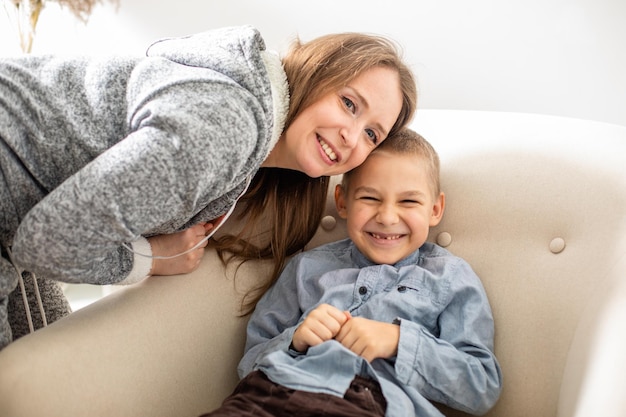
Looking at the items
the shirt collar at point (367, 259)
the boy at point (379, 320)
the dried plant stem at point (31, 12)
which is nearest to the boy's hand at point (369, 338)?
the boy at point (379, 320)

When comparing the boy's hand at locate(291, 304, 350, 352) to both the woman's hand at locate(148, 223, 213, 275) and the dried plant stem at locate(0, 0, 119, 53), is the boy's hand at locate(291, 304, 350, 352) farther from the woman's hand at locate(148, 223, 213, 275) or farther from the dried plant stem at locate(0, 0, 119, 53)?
the dried plant stem at locate(0, 0, 119, 53)

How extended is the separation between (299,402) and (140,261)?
35cm

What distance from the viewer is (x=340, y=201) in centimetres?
119

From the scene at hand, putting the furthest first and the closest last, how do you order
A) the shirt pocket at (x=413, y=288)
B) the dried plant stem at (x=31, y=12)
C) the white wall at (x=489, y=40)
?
1. the dried plant stem at (x=31, y=12)
2. the white wall at (x=489, y=40)
3. the shirt pocket at (x=413, y=288)

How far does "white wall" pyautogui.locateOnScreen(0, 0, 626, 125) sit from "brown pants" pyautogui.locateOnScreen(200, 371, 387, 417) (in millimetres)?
1003

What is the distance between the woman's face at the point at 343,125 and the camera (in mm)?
1049

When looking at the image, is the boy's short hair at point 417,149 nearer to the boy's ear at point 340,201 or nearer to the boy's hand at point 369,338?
the boy's ear at point 340,201

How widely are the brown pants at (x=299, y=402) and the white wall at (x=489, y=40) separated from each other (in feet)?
3.29

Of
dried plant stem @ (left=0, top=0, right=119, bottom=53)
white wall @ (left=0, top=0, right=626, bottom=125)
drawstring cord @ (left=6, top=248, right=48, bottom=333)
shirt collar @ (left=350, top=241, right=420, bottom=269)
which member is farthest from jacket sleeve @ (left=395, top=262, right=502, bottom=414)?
dried plant stem @ (left=0, top=0, right=119, bottom=53)

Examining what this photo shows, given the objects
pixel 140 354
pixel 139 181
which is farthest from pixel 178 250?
pixel 139 181

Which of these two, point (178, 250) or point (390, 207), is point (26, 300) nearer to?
point (178, 250)

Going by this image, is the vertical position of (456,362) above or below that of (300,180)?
below

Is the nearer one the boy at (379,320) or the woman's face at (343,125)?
the boy at (379,320)

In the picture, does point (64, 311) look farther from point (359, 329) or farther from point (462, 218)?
point (462, 218)
